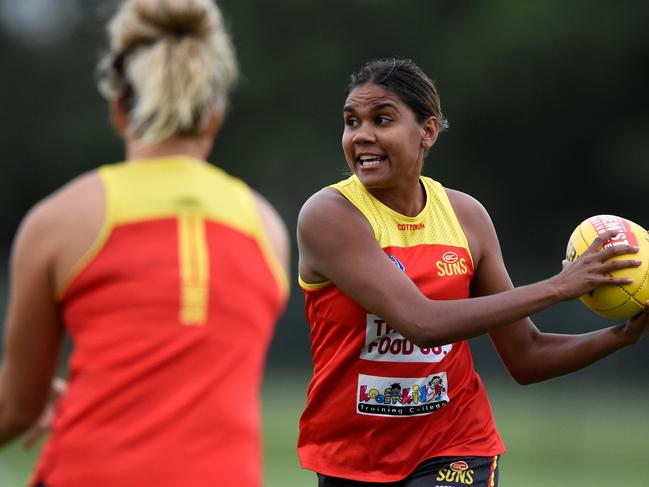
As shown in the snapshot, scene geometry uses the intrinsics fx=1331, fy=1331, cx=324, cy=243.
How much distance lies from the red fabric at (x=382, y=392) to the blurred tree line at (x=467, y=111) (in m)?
22.2

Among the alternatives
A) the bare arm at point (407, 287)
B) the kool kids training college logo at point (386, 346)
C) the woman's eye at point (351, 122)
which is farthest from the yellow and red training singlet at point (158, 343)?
the woman's eye at point (351, 122)

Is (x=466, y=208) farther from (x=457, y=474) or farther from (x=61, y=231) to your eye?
(x=61, y=231)

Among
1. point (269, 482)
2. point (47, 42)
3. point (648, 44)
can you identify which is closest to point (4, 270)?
point (47, 42)

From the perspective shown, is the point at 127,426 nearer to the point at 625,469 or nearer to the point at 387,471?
the point at 387,471

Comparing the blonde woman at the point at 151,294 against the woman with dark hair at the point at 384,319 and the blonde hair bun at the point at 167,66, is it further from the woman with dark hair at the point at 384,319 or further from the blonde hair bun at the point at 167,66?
the woman with dark hair at the point at 384,319

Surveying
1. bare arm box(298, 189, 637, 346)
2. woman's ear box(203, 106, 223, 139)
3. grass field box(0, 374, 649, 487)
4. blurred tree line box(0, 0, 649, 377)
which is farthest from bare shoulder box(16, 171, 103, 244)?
blurred tree line box(0, 0, 649, 377)

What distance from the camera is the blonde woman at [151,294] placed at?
9.77 feet

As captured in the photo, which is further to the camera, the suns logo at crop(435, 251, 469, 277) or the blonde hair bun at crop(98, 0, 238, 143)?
the suns logo at crop(435, 251, 469, 277)

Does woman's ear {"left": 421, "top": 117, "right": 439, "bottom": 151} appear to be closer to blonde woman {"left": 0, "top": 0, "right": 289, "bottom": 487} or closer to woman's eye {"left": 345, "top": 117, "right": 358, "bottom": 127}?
woman's eye {"left": 345, "top": 117, "right": 358, "bottom": 127}

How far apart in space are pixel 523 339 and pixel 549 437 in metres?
10.5

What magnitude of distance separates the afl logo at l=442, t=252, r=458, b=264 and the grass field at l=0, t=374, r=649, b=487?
7.10 metres

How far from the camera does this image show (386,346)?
16.1 ft

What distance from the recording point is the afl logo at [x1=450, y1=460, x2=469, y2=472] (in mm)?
4973

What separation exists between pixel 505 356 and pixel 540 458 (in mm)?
9454
